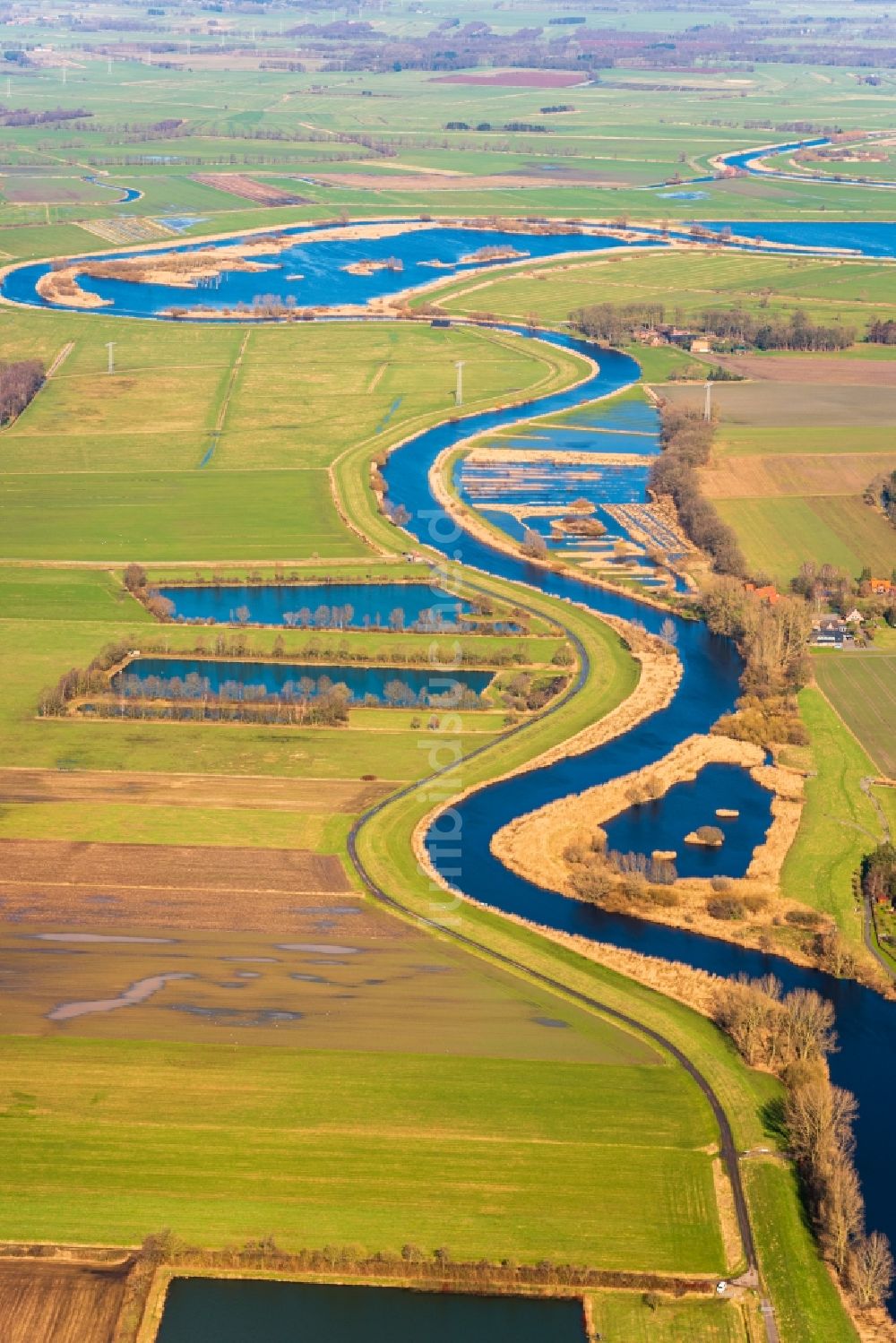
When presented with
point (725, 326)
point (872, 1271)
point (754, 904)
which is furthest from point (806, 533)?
point (872, 1271)

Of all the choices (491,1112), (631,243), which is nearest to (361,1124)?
(491,1112)

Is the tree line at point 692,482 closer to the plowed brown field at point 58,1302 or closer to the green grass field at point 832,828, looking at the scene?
the green grass field at point 832,828

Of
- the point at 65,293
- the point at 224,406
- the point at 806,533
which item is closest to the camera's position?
the point at 806,533

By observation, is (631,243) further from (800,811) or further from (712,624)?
(800,811)

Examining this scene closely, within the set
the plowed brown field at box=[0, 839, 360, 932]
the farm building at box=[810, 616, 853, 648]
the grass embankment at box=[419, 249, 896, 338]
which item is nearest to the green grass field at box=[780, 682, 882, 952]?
the farm building at box=[810, 616, 853, 648]

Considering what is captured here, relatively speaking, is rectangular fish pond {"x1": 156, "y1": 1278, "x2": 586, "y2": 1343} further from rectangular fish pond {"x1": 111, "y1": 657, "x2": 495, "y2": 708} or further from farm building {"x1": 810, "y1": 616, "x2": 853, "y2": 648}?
farm building {"x1": 810, "y1": 616, "x2": 853, "y2": 648}

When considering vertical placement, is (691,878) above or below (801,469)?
below

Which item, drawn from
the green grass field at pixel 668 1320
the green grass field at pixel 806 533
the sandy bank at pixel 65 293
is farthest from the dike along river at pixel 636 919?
the sandy bank at pixel 65 293

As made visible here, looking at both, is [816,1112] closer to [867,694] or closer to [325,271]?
[867,694]
